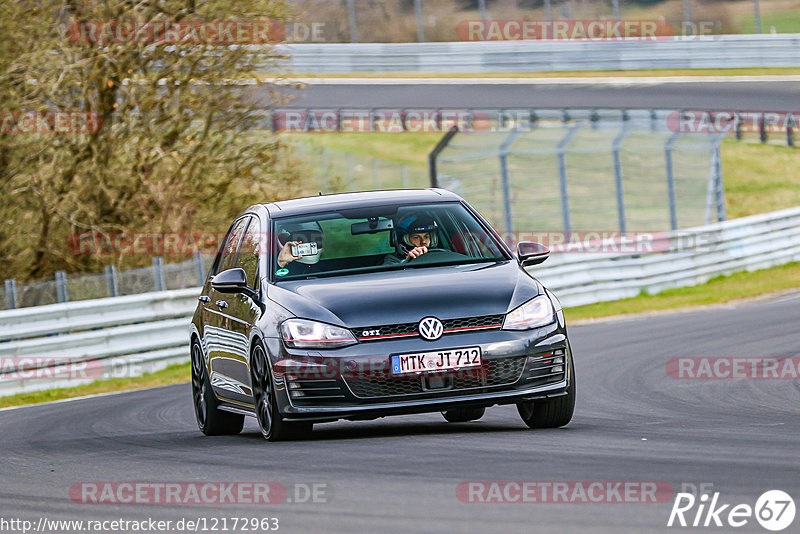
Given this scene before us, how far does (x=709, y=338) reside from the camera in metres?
15.7

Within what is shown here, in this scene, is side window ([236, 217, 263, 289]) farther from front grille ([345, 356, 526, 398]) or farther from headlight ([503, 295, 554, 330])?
headlight ([503, 295, 554, 330])

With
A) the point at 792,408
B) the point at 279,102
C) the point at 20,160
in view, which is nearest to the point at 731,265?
the point at 279,102

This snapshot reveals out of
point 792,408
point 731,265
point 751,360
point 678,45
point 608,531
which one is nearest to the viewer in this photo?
point 608,531

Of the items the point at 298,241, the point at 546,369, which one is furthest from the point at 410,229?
the point at 546,369

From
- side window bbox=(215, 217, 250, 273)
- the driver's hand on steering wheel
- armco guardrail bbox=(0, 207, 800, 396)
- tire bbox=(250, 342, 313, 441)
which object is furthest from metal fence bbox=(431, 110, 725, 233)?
tire bbox=(250, 342, 313, 441)

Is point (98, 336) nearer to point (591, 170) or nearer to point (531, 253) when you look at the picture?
point (531, 253)

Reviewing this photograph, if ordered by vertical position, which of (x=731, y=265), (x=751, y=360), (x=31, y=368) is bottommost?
(x=731, y=265)

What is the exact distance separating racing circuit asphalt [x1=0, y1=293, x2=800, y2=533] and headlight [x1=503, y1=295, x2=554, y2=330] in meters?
0.63

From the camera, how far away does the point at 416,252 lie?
9.19 m

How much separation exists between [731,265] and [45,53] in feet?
39.4

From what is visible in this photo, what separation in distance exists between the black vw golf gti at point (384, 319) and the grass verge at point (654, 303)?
7.35m

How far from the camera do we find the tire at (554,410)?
862 centimetres

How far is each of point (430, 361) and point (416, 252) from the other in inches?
49.7

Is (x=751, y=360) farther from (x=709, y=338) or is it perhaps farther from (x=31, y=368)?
(x=31, y=368)
